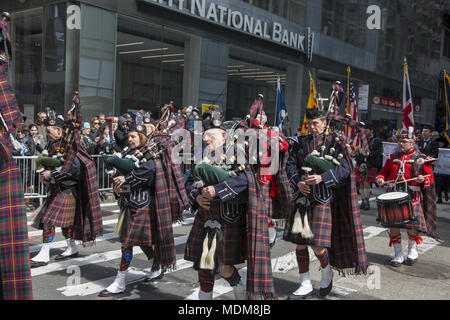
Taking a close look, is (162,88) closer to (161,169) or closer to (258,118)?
(161,169)

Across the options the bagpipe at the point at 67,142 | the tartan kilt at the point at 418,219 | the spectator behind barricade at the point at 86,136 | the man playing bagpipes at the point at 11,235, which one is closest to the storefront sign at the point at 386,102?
the spectator behind barricade at the point at 86,136

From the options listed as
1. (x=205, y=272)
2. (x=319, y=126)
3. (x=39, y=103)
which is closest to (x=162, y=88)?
(x=39, y=103)

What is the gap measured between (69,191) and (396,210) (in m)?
4.34

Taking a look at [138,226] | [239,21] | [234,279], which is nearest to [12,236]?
[234,279]

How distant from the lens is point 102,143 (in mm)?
10484

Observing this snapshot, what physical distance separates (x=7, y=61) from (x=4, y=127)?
1.49 ft

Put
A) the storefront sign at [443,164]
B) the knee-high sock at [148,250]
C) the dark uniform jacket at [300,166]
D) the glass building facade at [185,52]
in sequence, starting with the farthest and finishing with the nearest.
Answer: the storefront sign at [443,164]
the glass building facade at [185,52]
the knee-high sock at [148,250]
the dark uniform jacket at [300,166]

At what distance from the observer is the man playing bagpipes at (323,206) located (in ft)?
14.4

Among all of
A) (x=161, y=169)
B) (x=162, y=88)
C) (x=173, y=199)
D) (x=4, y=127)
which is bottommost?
(x=173, y=199)

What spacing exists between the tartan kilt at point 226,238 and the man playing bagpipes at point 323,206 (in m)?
0.88

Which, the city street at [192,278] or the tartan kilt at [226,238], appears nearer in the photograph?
the tartan kilt at [226,238]

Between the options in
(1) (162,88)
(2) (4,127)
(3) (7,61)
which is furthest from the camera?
(1) (162,88)

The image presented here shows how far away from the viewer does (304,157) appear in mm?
4688

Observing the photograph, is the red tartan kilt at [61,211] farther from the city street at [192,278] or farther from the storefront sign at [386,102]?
the storefront sign at [386,102]
